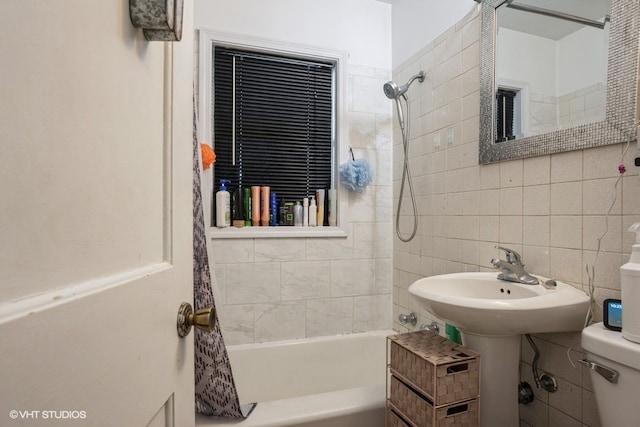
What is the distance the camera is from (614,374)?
0.79 meters

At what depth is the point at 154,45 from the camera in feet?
1.69

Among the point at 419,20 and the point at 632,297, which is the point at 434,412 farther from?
the point at 419,20

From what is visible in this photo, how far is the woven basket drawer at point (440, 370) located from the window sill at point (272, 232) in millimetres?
997

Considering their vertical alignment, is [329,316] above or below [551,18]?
below

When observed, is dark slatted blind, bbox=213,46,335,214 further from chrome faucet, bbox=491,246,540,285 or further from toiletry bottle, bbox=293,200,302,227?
chrome faucet, bbox=491,246,540,285

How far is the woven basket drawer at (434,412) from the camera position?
97 cm

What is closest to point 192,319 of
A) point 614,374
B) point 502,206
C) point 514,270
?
point 614,374

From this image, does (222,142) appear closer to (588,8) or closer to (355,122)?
(355,122)

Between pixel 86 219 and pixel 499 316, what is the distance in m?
1.00

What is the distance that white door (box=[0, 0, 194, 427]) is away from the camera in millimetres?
275

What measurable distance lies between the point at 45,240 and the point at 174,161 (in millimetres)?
298

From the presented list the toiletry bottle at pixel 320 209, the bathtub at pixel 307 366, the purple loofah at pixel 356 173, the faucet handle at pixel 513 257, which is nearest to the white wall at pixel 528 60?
the faucet handle at pixel 513 257

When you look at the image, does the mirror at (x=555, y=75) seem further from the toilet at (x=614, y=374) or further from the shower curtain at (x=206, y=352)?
the shower curtain at (x=206, y=352)

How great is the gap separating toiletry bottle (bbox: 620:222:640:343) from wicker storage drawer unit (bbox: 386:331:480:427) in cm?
39
